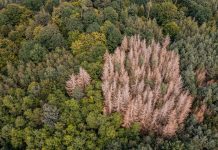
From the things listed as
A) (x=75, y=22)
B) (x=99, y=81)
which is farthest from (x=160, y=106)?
(x=75, y=22)

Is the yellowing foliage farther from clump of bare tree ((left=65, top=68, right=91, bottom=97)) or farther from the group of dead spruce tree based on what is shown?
clump of bare tree ((left=65, top=68, right=91, bottom=97))

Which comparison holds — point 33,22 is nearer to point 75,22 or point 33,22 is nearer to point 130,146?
point 75,22

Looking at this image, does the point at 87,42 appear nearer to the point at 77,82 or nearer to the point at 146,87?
the point at 77,82

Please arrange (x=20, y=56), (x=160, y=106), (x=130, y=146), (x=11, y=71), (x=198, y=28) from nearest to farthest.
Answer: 1. (x=130, y=146)
2. (x=160, y=106)
3. (x=11, y=71)
4. (x=20, y=56)
5. (x=198, y=28)

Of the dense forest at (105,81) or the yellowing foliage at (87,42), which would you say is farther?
the yellowing foliage at (87,42)

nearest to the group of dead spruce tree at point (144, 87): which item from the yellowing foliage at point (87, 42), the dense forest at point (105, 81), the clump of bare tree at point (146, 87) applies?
the clump of bare tree at point (146, 87)

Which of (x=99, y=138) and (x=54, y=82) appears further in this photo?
(x=54, y=82)

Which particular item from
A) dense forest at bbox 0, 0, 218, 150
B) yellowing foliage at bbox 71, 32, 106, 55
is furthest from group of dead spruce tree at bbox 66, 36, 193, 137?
yellowing foliage at bbox 71, 32, 106, 55

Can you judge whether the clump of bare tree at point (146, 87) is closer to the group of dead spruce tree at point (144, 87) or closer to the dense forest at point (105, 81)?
the group of dead spruce tree at point (144, 87)
